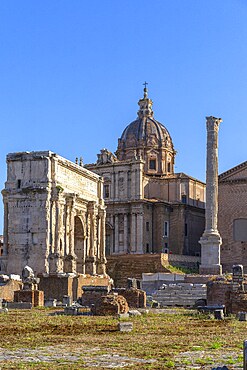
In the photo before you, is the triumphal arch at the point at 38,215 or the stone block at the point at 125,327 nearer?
the stone block at the point at 125,327

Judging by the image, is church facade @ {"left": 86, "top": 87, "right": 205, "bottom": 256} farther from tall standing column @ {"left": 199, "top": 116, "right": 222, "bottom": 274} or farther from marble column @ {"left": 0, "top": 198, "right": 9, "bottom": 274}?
marble column @ {"left": 0, "top": 198, "right": 9, "bottom": 274}

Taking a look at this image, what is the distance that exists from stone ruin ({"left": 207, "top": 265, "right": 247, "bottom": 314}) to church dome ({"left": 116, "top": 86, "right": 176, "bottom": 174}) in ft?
138

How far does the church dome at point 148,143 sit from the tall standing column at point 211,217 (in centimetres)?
2132

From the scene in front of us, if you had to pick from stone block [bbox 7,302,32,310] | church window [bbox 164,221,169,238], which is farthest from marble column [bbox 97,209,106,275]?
stone block [bbox 7,302,32,310]

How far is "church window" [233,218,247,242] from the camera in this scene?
5981 cm

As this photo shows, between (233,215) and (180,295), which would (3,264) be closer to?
(180,295)

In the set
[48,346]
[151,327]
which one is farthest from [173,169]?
[48,346]

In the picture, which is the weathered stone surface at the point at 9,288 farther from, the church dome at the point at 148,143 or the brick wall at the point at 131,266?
the church dome at the point at 148,143

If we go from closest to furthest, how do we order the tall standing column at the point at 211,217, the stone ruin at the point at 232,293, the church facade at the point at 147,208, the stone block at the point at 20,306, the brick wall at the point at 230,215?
the stone ruin at the point at 232,293 < the stone block at the point at 20,306 < the tall standing column at the point at 211,217 < the brick wall at the point at 230,215 < the church facade at the point at 147,208

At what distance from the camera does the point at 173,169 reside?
74875mm

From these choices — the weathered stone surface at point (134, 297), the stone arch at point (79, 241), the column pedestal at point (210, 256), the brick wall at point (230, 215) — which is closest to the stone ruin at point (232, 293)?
the weathered stone surface at point (134, 297)

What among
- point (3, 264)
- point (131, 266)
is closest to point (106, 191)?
point (131, 266)

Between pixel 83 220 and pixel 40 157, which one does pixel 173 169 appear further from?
pixel 40 157

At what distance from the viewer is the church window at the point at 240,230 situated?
59.8 metres
